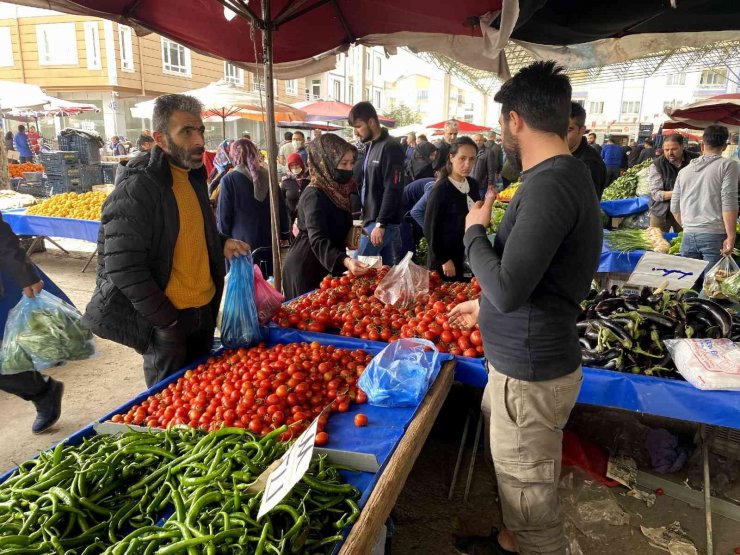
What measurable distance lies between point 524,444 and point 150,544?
142 centimetres

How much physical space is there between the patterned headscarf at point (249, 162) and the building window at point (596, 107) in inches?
1940

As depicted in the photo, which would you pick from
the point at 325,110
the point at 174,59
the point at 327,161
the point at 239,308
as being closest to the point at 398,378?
the point at 239,308

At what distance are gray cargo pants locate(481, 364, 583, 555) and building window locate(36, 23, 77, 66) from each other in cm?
2720

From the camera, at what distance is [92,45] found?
74.0ft

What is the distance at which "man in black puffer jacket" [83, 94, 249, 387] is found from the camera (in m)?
2.52

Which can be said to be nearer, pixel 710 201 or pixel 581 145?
pixel 581 145

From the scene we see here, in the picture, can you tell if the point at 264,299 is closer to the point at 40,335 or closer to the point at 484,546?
the point at 40,335

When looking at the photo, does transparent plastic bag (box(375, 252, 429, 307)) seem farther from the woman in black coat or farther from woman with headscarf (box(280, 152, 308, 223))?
woman with headscarf (box(280, 152, 308, 223))

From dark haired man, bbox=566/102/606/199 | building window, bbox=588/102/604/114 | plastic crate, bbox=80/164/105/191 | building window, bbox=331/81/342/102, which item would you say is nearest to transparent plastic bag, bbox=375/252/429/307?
dark haired man, bbox=566/102/606/199

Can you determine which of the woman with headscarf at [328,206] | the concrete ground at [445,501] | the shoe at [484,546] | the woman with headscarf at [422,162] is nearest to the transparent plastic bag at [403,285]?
the woman with headscarf at [328,206]

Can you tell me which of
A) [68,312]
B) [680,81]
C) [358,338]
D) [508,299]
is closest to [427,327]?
[358,338]

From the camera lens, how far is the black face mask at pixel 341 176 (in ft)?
12.2

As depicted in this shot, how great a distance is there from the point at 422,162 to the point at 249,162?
16.2 feet

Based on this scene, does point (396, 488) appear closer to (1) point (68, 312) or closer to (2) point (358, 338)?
(2) point (358, 338)
